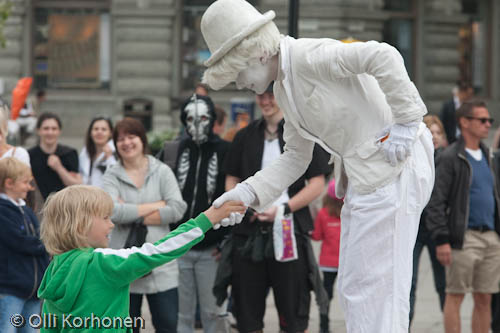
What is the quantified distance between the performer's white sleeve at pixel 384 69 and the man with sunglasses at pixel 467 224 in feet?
9.39

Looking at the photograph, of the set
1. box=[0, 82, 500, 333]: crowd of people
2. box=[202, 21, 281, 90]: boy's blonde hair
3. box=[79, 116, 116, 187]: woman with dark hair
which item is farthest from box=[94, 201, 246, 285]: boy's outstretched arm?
box=[79, 116, 116, 187]: woman with dark hair

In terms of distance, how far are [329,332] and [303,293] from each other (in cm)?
97

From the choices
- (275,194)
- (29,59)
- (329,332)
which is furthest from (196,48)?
(275,194)

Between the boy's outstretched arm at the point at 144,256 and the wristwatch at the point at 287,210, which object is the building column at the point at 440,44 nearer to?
the wristwatch at the point at 287,210

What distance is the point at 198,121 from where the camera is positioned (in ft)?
20.6

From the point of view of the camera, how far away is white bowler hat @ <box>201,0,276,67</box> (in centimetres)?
368

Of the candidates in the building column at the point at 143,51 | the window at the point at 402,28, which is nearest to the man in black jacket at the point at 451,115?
the building column at the point at 143,51

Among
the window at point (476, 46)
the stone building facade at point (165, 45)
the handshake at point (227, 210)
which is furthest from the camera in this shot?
the window at point (476, 46)

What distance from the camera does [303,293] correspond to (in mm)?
5973

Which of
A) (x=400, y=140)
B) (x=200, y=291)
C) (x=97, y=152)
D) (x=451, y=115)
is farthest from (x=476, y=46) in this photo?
(x=400, y=140)

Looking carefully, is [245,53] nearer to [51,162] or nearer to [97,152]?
[51,162]

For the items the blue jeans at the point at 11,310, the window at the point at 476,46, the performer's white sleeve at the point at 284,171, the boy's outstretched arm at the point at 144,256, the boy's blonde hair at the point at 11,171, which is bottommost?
the blue jeans at the point at 11,310

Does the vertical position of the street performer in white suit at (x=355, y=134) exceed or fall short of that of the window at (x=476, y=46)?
it falls short

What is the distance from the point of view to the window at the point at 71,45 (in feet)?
71.2
